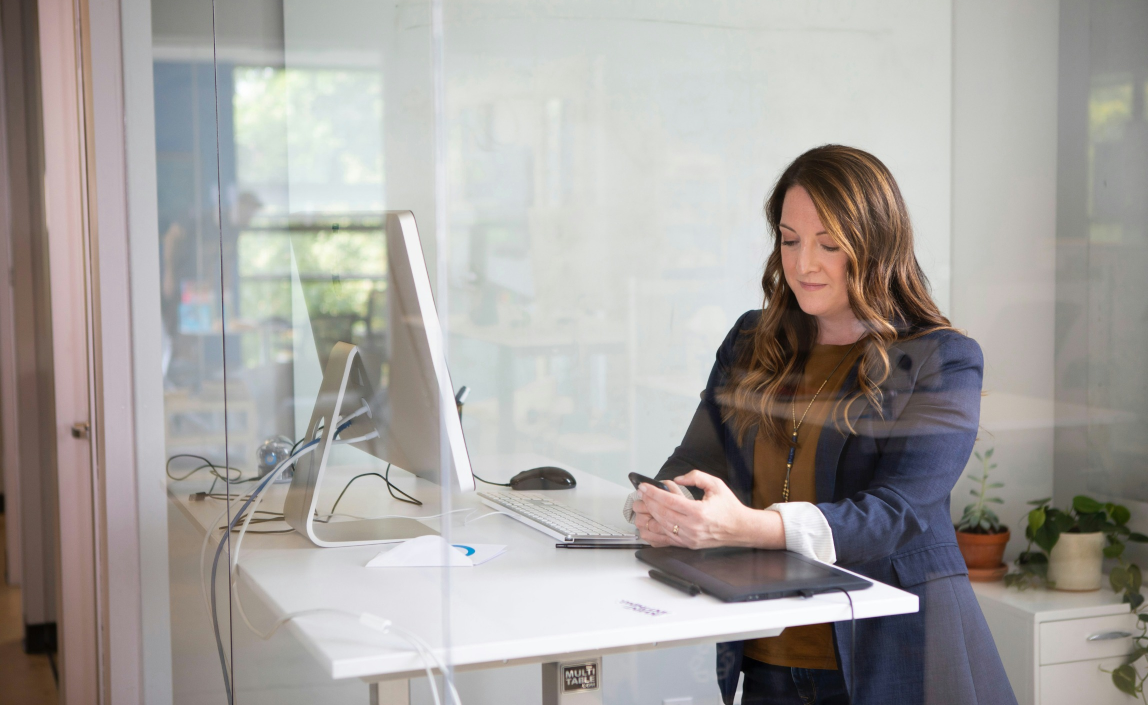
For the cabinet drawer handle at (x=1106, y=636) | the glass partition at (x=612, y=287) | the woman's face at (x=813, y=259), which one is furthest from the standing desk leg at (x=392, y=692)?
the cabinet drawer handle at (x=1106, y=636)

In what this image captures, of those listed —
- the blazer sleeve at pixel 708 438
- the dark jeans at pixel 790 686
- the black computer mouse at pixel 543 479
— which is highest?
the blazer sleeve at pixel 708 438

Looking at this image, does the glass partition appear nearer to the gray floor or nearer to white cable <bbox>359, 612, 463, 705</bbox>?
white cable <bbox>359, 612, 463, 705</bbox>

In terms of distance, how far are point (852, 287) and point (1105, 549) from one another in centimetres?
36

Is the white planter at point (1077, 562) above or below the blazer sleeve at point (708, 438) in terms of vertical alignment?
below

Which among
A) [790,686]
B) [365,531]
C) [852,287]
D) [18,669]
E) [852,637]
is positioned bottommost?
[18,669]

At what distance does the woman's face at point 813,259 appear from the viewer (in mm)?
1045

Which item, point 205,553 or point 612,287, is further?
point 205,553

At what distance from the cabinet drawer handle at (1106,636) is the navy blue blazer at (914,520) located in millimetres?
94

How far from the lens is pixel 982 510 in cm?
101

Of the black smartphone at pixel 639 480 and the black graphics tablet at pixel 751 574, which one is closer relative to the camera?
the black graphics tablet at pixel 751 574

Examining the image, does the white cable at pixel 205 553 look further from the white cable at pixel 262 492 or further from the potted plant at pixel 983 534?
the potted plant at pixel 983 534

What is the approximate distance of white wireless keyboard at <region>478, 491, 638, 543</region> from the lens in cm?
120

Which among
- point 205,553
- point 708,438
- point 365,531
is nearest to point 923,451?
point 708,438

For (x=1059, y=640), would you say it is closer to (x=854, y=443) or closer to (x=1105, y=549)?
(x=1105, y=549)
